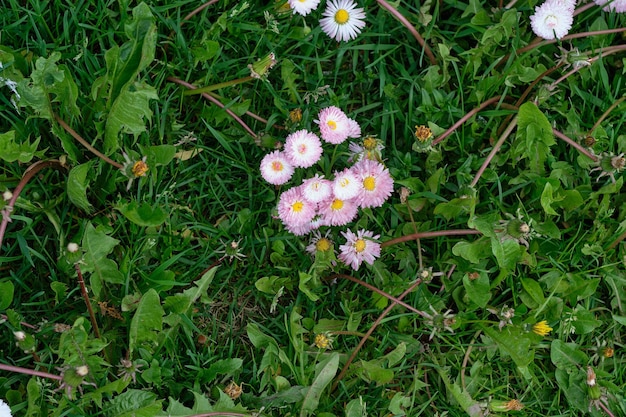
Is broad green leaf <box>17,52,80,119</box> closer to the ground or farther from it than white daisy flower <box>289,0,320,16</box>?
closer to the ground

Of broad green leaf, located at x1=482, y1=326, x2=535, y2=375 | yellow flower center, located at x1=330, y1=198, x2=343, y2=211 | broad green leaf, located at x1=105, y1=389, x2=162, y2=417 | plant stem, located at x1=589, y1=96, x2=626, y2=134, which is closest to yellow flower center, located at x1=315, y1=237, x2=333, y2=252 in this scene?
yellow flower center, located at x1=330, y1=198, x2=343, y2=211

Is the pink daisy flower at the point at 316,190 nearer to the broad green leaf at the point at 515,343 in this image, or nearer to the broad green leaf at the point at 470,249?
the broad green leaf at the point at 470,249

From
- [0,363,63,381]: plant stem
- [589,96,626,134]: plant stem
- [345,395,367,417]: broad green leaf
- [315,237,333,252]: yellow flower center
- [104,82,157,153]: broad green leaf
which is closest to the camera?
[0,363,63,381]: plant stem

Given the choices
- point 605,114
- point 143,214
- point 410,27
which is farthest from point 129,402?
point 605,114

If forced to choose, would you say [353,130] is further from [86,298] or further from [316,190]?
[86,298]

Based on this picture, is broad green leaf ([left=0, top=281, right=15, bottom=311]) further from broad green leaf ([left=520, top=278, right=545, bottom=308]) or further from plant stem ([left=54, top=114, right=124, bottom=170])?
broad green leaf ([left=520, top=278, right=545, bottom=308])

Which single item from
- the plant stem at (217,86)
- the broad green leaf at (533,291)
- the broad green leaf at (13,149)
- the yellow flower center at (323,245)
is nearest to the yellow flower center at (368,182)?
the yellow flower center at (323,245)

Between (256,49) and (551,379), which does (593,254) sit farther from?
(256,49)
